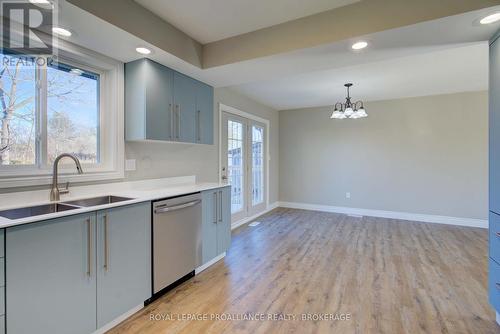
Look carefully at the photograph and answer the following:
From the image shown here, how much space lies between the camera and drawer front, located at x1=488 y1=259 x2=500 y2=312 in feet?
6.02

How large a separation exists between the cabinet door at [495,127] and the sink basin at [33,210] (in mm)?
3222

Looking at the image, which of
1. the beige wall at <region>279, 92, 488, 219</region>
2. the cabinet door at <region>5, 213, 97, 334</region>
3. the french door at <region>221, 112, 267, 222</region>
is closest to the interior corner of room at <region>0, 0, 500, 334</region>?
the cabinet door at <region>5, 213, 97, 334</region>

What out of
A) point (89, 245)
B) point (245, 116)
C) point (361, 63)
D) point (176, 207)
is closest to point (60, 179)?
point (89, 245)

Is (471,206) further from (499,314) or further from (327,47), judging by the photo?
(327,47)

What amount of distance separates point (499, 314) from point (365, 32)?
8.07 ft

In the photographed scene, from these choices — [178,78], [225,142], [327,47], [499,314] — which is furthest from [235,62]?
[499,314]

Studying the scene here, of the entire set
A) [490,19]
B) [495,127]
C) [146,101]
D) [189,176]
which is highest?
[490,19]

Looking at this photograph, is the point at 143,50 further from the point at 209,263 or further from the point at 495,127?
the point at 495,127

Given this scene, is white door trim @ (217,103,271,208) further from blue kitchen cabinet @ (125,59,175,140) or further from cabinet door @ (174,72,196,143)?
blue kitchen cabinet @ (125,59,175,140)

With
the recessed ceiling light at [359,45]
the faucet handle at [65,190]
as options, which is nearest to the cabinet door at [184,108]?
the faucet handle at [65,190]

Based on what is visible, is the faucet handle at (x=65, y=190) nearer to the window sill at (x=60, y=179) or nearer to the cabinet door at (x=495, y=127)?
the window sill at (x=60, y=179)

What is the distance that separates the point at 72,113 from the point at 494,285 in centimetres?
387

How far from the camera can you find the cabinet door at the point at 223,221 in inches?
116

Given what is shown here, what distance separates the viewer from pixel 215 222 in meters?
2.87
